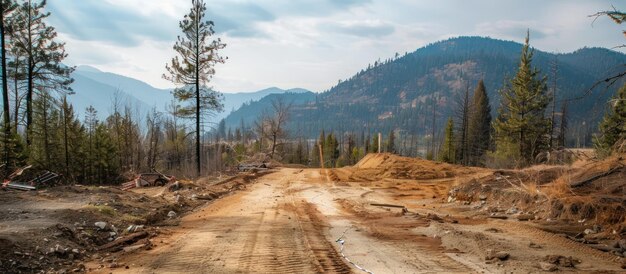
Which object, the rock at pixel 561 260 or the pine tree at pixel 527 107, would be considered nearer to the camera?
the rock at pixel 561 260

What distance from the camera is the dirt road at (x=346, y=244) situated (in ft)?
21.1

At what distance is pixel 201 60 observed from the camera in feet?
93.8

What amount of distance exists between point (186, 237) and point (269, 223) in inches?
89.0

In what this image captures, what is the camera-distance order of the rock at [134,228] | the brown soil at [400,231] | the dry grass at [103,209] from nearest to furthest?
the brown soil at [400,231], the rock at [134,228], the dry grass at [103,209]

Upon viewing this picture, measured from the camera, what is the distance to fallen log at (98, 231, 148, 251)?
309 inches

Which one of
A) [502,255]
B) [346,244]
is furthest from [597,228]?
[346,244]

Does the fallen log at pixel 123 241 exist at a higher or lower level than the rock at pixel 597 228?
lower

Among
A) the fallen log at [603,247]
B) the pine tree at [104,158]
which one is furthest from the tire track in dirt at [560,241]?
the pine tree at [104,158]

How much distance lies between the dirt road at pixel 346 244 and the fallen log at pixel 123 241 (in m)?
0.49

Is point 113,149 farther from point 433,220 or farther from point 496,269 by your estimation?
point 496,269

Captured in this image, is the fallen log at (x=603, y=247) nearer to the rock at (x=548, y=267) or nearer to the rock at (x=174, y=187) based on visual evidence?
the rock at (x=548, y=267)

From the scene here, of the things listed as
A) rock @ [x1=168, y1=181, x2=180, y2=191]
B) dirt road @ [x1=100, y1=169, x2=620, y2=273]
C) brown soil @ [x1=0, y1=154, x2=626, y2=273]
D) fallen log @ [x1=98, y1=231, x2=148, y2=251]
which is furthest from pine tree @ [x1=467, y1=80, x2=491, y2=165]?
fallen log @ [x1=98, y1=231, x2=148, y2=251]

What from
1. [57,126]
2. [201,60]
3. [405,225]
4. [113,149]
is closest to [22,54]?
[57,126]

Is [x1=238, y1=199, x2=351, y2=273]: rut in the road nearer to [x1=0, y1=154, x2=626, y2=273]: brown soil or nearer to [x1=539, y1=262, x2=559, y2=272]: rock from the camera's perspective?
[x1=0, y1=154, x2=626, y2=273]: brown soil
